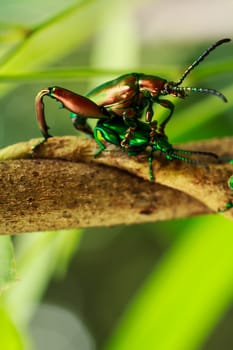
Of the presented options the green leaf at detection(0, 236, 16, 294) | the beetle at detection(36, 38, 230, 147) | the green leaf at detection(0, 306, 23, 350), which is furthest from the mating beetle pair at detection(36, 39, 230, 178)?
the green leaf at detection(0, 306, 23, 350)

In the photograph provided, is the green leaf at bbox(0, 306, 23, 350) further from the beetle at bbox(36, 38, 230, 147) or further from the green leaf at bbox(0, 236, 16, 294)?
the beetle at bbox(36, 38, 230, 147)

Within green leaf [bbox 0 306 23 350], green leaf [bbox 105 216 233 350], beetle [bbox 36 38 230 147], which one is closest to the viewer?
beetle [bbox 36 38 230 147]

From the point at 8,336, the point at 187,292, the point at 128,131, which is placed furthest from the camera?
the point at 187,292

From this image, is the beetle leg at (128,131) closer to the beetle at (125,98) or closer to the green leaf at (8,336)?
the beetle at (125,98)

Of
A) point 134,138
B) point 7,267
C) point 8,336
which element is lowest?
point 8,336

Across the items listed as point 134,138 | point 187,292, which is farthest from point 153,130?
point 187,292

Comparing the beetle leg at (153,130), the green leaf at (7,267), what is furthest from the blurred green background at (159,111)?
the beetle leg at (153,130)

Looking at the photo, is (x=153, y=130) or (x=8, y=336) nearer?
(x=153, y=130)

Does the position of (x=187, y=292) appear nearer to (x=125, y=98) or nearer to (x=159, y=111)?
(x=159, y=111)

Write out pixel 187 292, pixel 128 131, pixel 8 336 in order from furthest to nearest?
pixel 187 292 → pixel 8 336 → pixel 128 131
